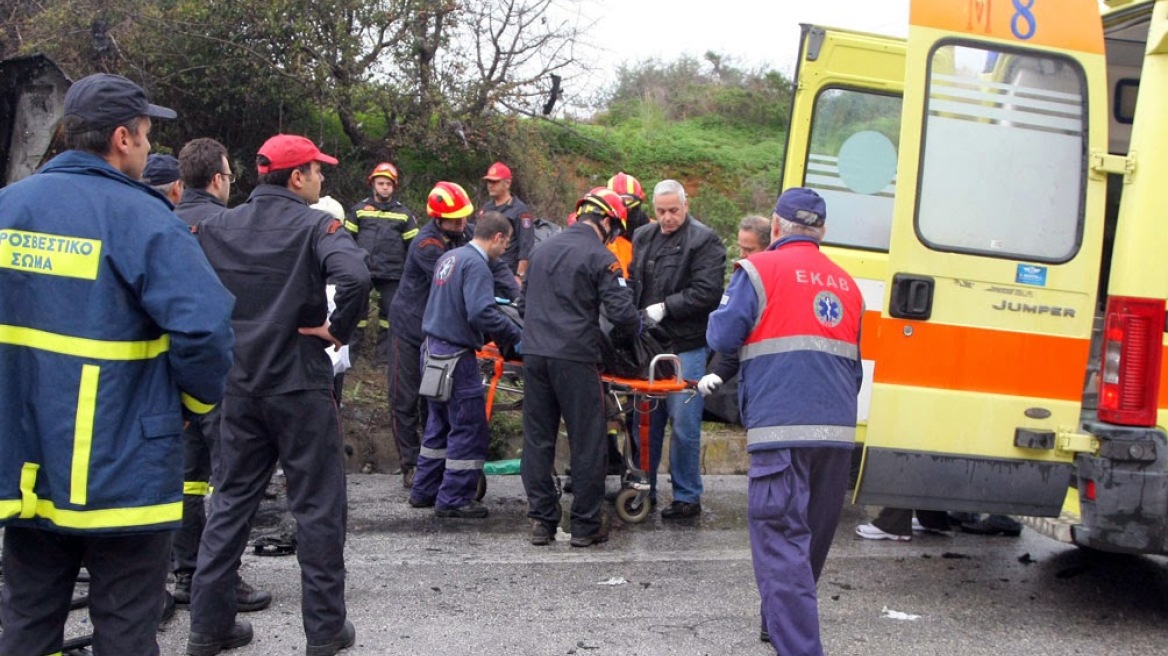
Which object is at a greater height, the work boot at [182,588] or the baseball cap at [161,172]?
the baseball cap at [161,172]

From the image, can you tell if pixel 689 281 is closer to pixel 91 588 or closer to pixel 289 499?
pixel 289 499

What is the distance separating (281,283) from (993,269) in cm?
306

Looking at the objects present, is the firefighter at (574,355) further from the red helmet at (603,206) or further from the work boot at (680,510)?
the work boot at (680,510)

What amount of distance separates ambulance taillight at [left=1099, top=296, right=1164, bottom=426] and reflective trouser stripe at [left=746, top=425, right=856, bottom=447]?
4.36 ft

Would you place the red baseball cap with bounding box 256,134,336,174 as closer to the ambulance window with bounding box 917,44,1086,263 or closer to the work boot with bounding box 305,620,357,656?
the work boot with bounding box 305,620,357,656

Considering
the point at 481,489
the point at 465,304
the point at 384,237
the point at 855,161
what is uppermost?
the point at 855,161

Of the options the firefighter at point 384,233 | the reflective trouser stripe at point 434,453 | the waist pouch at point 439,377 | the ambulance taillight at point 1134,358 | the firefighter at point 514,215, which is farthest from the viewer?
the firefighter at point 514,215

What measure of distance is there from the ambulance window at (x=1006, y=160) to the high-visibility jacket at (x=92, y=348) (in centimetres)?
325

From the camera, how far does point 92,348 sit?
9.87ft

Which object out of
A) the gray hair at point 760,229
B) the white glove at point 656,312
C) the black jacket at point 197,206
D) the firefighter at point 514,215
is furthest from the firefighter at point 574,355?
the firefighter at point 514,215

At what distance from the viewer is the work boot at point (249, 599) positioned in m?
5.04

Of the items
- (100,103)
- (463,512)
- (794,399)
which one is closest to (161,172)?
(100,103)

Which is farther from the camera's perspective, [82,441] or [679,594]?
[679,594]

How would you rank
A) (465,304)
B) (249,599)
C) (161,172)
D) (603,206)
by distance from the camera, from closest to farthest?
(249,599) < (161,172) < (603,206) < (465,304)
